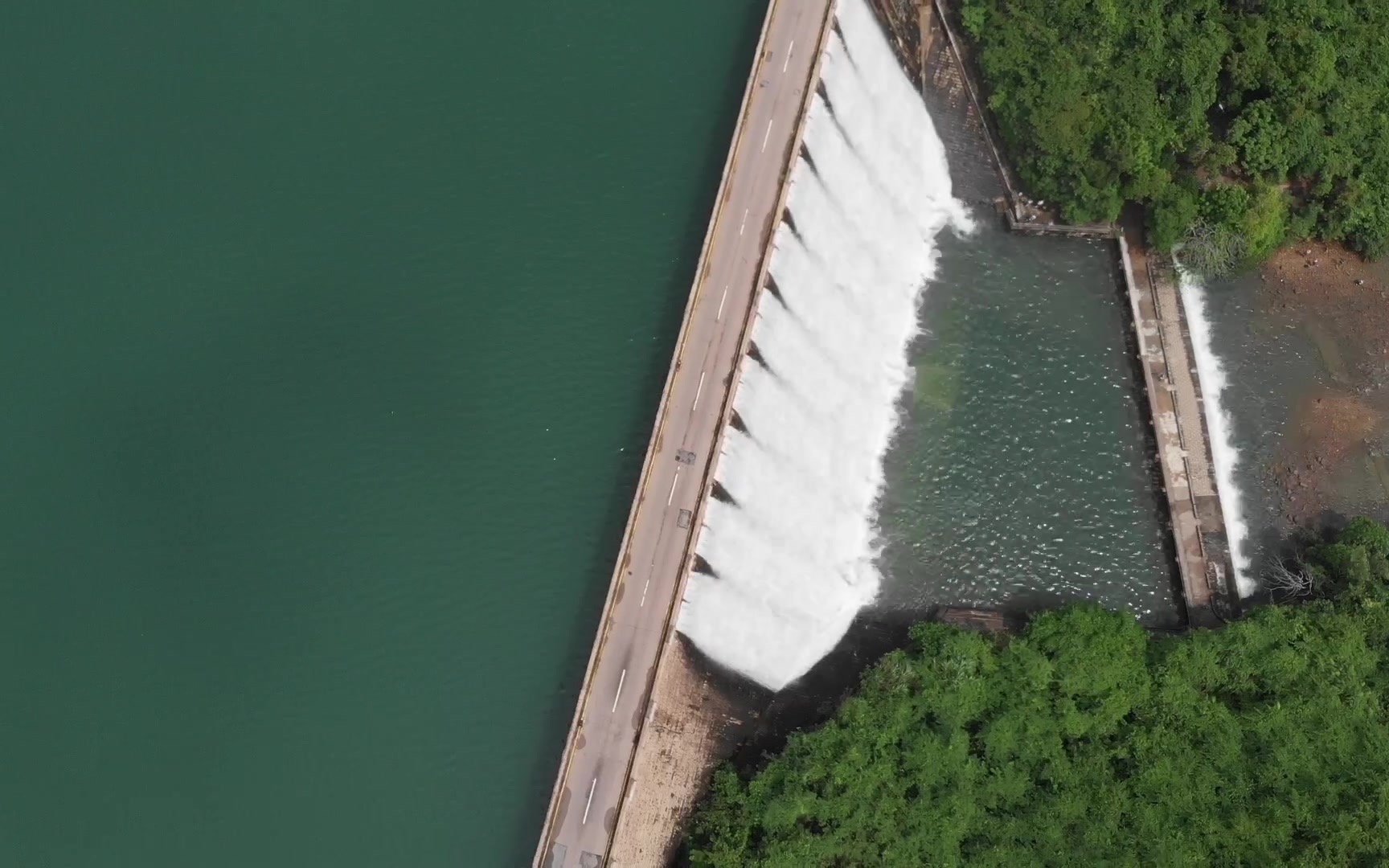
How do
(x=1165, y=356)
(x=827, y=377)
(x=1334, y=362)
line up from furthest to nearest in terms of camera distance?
(x=1334, y=362), (x=1165, y=356), (x=827, y=377)

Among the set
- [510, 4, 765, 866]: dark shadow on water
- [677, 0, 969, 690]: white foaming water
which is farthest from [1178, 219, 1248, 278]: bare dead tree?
[510, 4, 765, 866]: dark shadow on water

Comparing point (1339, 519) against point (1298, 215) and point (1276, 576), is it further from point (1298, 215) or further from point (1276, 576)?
point (1298, 215)

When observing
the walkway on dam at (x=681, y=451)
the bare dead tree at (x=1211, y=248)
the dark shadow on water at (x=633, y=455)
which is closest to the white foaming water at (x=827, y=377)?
the walkway on dam at (x=681, y=451)

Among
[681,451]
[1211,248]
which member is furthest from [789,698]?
[1211,248]

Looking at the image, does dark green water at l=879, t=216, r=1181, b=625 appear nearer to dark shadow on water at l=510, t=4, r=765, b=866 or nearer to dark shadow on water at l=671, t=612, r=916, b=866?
dark shadow on water at l=671, t=612, r=916, b=866

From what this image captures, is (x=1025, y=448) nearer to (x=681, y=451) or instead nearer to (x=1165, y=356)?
(x=1165, y=356)

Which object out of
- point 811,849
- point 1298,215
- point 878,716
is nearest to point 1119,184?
point 1298,215

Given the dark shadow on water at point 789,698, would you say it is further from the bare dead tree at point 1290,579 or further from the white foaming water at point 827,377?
the bare dead tree at point 1290,579
